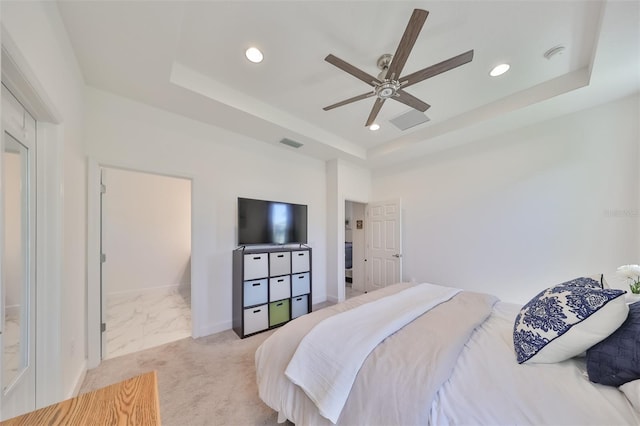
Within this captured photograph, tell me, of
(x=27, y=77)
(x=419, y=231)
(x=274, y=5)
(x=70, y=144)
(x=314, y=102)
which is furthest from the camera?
(x=419, y=231)

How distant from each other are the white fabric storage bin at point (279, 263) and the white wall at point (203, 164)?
56 cm

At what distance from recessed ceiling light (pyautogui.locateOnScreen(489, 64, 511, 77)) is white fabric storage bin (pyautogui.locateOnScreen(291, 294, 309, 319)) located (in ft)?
11.5

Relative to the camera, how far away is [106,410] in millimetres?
692

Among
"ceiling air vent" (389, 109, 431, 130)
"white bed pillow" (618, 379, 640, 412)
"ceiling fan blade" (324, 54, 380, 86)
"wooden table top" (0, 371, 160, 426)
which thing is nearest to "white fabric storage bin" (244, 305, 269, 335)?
"wooden table top" (0, 371, 160, 426)

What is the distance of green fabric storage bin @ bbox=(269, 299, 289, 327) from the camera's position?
3016 mm

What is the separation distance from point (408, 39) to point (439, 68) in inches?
15.8

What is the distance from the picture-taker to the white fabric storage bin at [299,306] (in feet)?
10.7

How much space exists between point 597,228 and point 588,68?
1.70m

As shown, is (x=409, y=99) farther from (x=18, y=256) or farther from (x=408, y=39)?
(x=18, y=256)

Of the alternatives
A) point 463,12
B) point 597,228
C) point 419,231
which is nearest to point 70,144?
point 463,12

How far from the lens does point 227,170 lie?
3.13 meters

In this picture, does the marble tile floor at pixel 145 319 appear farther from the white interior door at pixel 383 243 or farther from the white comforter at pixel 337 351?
the white interior door at pixel 383 243

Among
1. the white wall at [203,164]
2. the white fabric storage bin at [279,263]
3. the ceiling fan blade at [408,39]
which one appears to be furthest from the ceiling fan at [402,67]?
the white fabric storage bin at [279,263]

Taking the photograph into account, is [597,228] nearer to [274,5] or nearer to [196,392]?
[274,5]
